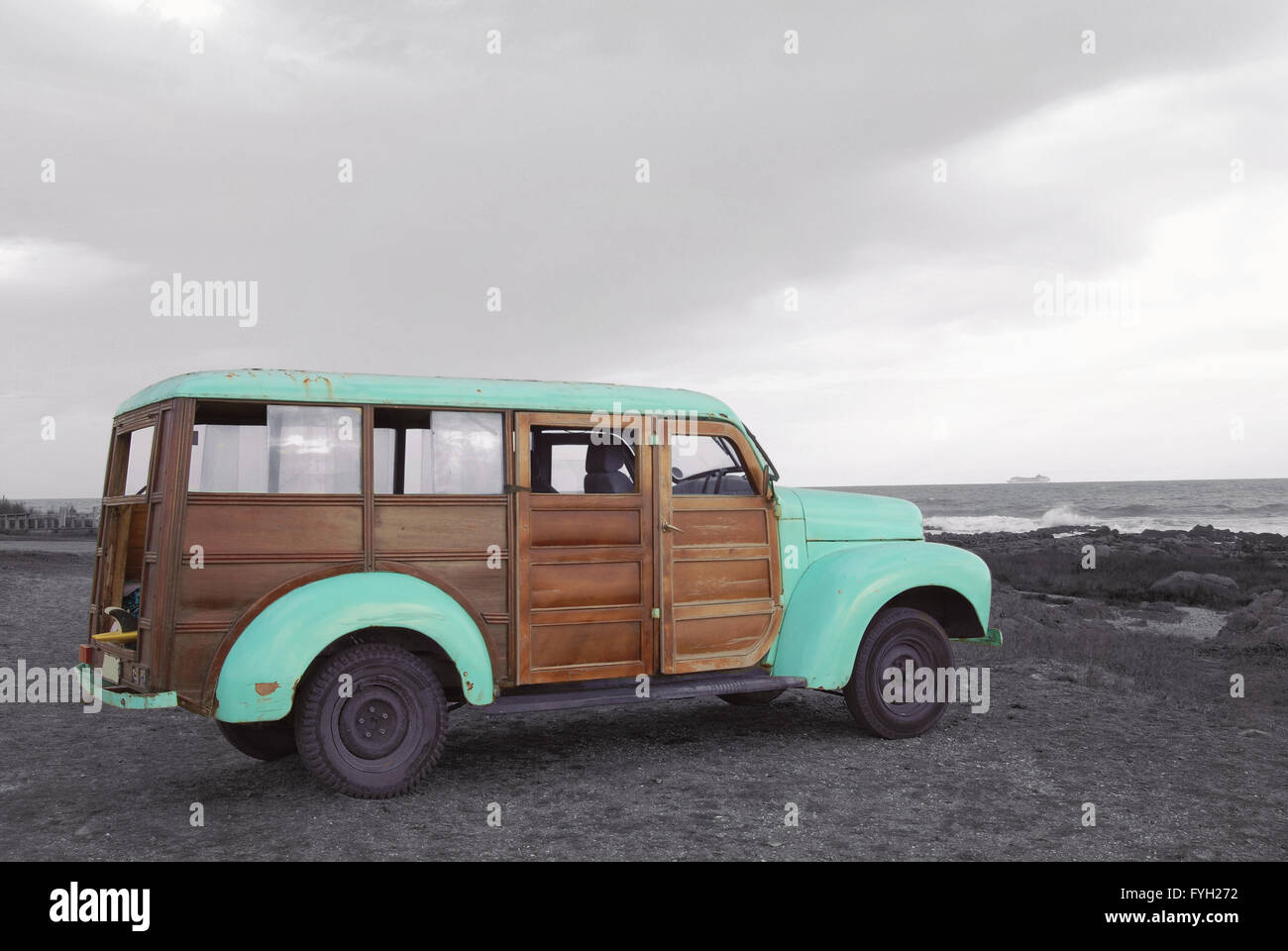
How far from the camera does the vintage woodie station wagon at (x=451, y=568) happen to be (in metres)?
5.74

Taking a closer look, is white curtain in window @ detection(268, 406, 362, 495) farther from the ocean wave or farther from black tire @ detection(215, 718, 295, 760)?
the ocean wave

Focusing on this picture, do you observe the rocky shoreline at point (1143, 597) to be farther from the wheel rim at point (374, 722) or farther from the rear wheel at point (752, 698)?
the wheel rim at point (374, 722)

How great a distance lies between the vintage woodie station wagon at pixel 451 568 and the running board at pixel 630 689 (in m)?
0.02

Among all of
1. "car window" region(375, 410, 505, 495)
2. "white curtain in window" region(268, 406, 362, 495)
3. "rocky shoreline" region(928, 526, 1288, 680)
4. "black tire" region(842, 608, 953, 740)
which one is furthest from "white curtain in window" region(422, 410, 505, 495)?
"rocky shoreline" region(928, 526, 1288, 680)

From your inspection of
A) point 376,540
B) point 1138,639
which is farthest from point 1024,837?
point 1138,639

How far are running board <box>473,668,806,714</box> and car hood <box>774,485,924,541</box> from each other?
119cm

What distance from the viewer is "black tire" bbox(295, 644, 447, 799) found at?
579 cm

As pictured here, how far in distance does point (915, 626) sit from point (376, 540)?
399cm

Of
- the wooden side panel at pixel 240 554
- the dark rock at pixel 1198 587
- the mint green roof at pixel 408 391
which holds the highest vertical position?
the mint green roof at pixel 408 391

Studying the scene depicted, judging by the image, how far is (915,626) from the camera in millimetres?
7734

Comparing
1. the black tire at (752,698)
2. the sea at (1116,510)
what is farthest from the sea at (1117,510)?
the black tire at (752,698)

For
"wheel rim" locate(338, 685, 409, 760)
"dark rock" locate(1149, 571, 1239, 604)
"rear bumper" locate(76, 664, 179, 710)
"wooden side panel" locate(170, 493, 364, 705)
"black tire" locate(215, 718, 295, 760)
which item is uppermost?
"wooden side panel" locate(170, 493, 364, 705)

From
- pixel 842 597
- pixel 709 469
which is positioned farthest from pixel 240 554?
pixel 842 597
